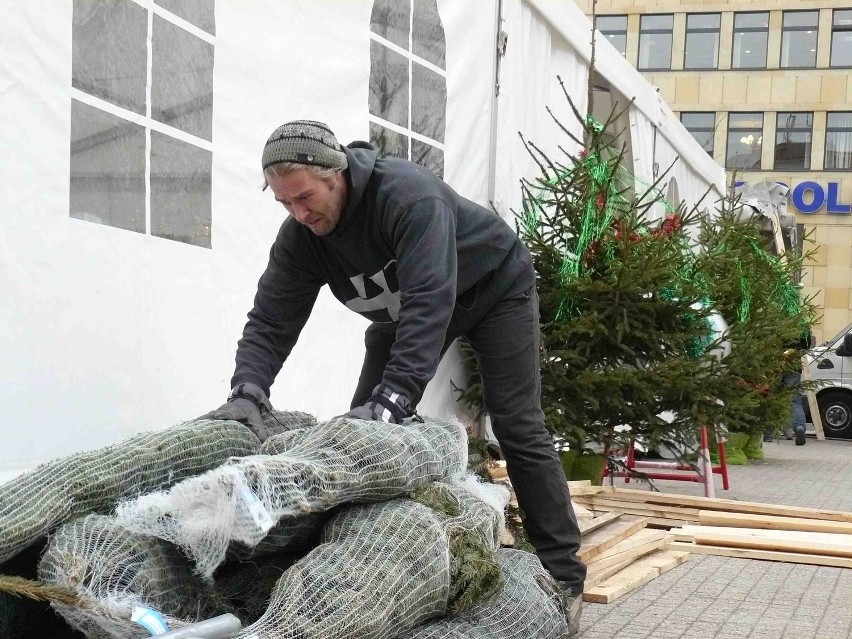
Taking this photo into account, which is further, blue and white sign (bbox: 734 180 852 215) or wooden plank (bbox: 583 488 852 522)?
blue and white sign (bbox: 734 180 852 215)

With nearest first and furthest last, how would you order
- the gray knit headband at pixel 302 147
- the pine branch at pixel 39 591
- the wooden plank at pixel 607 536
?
the pine branch at pixel 39 591, the gray knit headband at pixel 302 147, the wooden plank at pixel 607 536

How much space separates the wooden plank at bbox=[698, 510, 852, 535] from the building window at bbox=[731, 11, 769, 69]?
3388 cm

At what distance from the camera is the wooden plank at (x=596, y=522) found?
5341 millimetres

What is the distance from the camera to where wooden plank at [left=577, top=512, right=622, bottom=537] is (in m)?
5.34

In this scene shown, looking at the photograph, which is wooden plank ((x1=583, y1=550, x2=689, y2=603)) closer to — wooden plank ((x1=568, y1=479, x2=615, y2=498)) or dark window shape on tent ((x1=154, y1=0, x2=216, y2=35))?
wooden plank ((x1=568, y1=479, x2=615, y2=498))

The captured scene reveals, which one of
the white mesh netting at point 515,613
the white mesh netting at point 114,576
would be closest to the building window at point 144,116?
the white mesh netting at point 114,576

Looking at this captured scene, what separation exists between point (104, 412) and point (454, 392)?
122 inches

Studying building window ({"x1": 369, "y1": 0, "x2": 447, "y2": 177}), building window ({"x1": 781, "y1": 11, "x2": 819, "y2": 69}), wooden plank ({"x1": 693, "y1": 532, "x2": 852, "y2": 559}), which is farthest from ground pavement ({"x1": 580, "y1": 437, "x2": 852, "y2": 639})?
building window ({"x1": 781, "y1": 11, "x2": 819, "y2": 69})

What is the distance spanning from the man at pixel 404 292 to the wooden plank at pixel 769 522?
2.82 m

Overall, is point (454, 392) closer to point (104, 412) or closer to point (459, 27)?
point (459, 27)

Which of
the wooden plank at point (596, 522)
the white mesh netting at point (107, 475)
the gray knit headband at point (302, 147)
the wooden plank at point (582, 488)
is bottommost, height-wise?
the wooden plank at point (596, 522)

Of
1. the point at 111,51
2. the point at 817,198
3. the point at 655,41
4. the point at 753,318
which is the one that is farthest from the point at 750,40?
the point at 111,51

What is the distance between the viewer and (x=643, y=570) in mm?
5148

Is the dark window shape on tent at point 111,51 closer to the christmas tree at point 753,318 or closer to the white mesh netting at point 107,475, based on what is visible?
the white mesh netting at point 107,475
